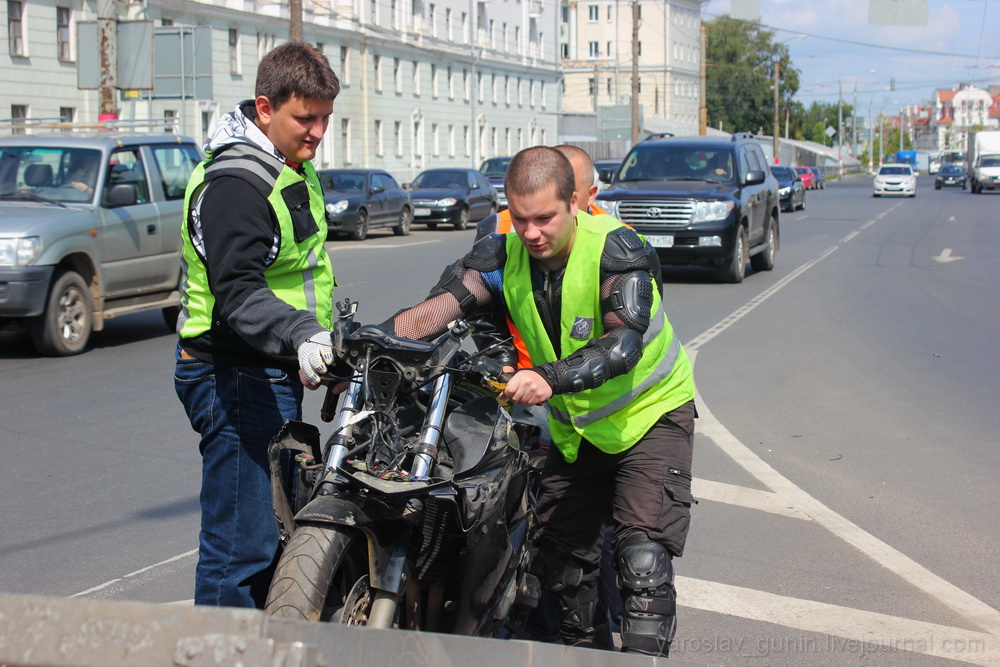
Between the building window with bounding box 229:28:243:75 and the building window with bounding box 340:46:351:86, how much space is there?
9.21 m

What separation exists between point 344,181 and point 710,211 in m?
14.2

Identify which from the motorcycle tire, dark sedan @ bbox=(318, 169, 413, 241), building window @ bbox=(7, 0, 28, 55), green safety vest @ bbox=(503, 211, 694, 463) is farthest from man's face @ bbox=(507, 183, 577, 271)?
building window @ bbox=(7, 0, 28, 55)

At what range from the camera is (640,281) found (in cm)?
354

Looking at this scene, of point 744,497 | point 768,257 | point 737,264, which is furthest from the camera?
point 768,257

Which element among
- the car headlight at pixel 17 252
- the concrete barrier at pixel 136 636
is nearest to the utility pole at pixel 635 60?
the car headlight at pixel 17 252

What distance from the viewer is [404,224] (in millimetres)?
30266

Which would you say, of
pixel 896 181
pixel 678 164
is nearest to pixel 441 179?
pixel 678 164

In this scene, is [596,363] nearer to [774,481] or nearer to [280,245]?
[280,245]

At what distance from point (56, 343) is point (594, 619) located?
8035 mm

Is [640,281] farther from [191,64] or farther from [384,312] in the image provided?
[191,64]

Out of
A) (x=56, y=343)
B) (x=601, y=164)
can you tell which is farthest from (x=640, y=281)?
(x=601, y=164)

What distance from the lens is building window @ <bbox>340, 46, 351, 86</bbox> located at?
186 ft

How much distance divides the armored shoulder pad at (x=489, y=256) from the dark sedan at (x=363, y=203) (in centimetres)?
2330

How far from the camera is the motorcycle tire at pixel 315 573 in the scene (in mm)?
2736
